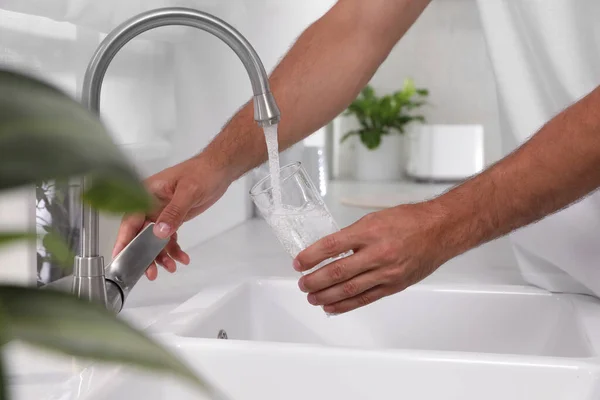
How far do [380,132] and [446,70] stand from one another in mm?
488

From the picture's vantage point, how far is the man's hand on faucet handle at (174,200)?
3.02 ft

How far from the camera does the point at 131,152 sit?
Answer: 4.07 feet

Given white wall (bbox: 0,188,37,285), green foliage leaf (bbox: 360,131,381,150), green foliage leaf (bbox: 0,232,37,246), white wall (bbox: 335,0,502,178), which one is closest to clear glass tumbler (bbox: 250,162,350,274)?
white wall (bbox: 0,188,37,285)

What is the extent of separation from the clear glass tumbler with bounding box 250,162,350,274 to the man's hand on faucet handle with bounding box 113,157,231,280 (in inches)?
5.1

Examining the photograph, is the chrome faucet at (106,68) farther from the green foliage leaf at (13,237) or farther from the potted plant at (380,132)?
the potted plant at (380,132)

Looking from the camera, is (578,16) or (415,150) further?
(415,150)

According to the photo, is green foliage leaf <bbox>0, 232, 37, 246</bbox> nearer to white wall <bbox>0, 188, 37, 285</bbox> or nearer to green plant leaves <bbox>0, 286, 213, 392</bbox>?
green plant leaves <bbox>0, 286, 213, 392</bbox>

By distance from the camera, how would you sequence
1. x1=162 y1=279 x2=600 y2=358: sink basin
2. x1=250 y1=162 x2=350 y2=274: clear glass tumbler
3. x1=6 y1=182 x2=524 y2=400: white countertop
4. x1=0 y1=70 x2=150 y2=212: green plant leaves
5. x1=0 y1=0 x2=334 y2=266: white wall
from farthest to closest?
1. x1=162 y1=279 x2=600 y2=358: sink basin
2. x1=0 y1=0 x2=334 y2=266: white wall
3. x1=250 y1=162 x2=350 y2=274: clear glass tumbler
4. x1=6 y1=182 x2=524 y2=400: white countertop
5. x1=0 y1=70 x2=150 y2=212: green plant leaves

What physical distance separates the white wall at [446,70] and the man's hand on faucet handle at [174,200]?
2.33m

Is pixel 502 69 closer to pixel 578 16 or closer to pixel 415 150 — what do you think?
pixel 578 16

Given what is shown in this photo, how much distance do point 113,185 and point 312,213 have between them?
0.72 m

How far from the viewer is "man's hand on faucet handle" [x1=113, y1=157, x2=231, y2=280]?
92 centimetres

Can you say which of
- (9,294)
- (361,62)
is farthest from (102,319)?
(361,62)

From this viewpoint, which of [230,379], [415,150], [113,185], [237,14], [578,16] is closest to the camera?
[113,185]
